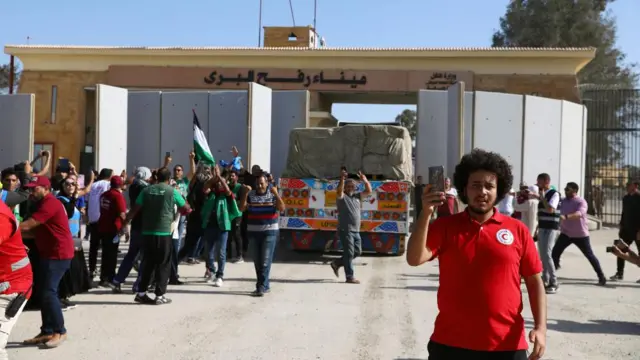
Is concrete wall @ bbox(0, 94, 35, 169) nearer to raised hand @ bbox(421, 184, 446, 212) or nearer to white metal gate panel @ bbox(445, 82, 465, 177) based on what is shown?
white metal gate panel @ bbox(445, 82, 465, 177)

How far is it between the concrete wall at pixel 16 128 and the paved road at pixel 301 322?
28.2 ft

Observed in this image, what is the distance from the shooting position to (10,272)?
452cm

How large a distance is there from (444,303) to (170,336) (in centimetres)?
410

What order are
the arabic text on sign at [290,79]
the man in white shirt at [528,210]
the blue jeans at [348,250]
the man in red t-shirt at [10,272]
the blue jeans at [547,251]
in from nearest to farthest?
the man in red t-shirt at [10,272]
the blue jeans at [547,251]
the blue jeans at [348,250]
the man in white shirt at [528,210]
the arabic text on sign at [290,79]

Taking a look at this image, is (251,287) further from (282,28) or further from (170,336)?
(282,28)

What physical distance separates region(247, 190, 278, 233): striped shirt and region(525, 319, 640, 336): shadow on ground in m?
3.55

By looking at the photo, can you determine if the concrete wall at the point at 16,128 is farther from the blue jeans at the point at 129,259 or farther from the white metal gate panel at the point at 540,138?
the white metal gate panel at the point at 540,138

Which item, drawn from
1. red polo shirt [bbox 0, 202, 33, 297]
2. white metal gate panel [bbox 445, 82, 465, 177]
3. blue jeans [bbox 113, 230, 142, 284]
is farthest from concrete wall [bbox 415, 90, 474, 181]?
red polo shirt [bbox 0, 202, 33, 297]

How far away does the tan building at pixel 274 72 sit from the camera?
30969 mm

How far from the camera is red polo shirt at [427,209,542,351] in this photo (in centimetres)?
327

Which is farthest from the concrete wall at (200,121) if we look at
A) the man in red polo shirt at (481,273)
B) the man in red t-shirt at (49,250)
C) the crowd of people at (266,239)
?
the man in red polo shirt at (481,273)

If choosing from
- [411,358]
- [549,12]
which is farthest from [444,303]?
[549,12]

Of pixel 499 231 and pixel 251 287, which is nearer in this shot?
pixel 499 231

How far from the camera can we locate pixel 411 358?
6160 millimetres
